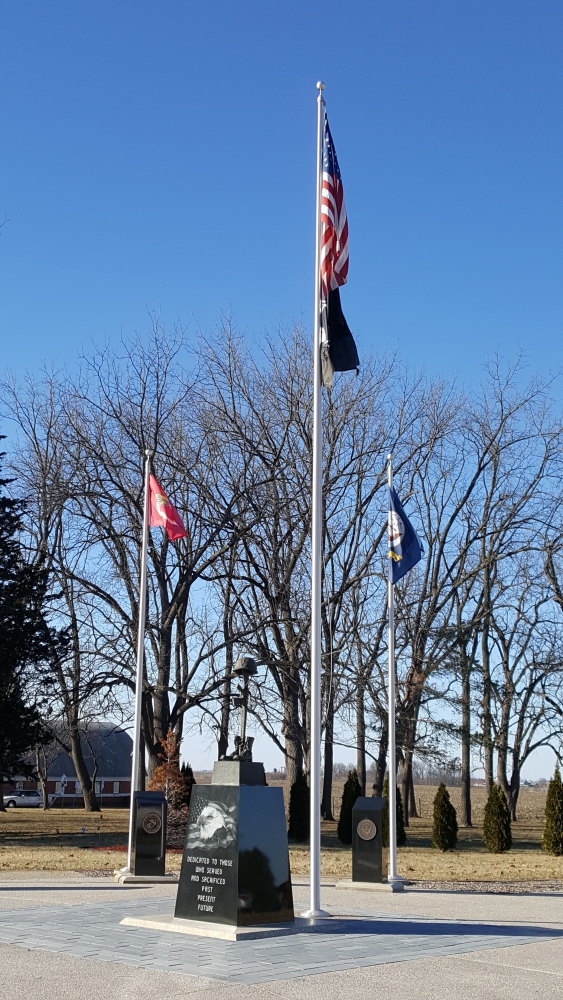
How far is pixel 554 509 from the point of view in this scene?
119 ft

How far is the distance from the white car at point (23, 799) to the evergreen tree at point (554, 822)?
45.9 m

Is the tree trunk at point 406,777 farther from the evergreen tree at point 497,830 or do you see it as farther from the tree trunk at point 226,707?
the evergreen tree at point 497,830

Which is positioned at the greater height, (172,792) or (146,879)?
(172,792)

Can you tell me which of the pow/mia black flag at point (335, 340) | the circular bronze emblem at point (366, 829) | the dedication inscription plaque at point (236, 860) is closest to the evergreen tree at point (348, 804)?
the circular bronze emblem at point (366, 829)

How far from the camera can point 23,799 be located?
214ft

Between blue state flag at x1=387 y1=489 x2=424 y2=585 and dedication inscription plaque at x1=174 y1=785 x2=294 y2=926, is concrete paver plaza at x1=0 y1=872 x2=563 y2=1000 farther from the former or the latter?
blue state flag at x1=387 y1=489 x2=424 y2=585

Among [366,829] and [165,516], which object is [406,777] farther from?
[165,516]

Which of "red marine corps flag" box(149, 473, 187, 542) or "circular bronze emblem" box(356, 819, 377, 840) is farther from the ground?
"red marine corps flag" box(149, 473, 187, 542)

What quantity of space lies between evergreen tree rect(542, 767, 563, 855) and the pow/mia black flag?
59.3ft

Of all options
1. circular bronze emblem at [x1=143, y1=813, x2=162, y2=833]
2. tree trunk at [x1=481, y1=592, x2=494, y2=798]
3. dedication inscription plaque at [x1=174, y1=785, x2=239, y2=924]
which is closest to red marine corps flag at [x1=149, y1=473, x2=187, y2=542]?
circular bronze emblem at [x1=143, y1=813, x2=162, y2=833]

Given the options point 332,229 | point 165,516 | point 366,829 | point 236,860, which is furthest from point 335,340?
point 366,829

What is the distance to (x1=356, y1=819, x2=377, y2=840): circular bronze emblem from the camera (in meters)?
15.7

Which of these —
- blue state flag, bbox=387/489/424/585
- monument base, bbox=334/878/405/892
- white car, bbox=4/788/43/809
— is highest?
blue state flag, bbox=387/489/424/585

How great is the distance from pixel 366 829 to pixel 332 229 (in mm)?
9334
